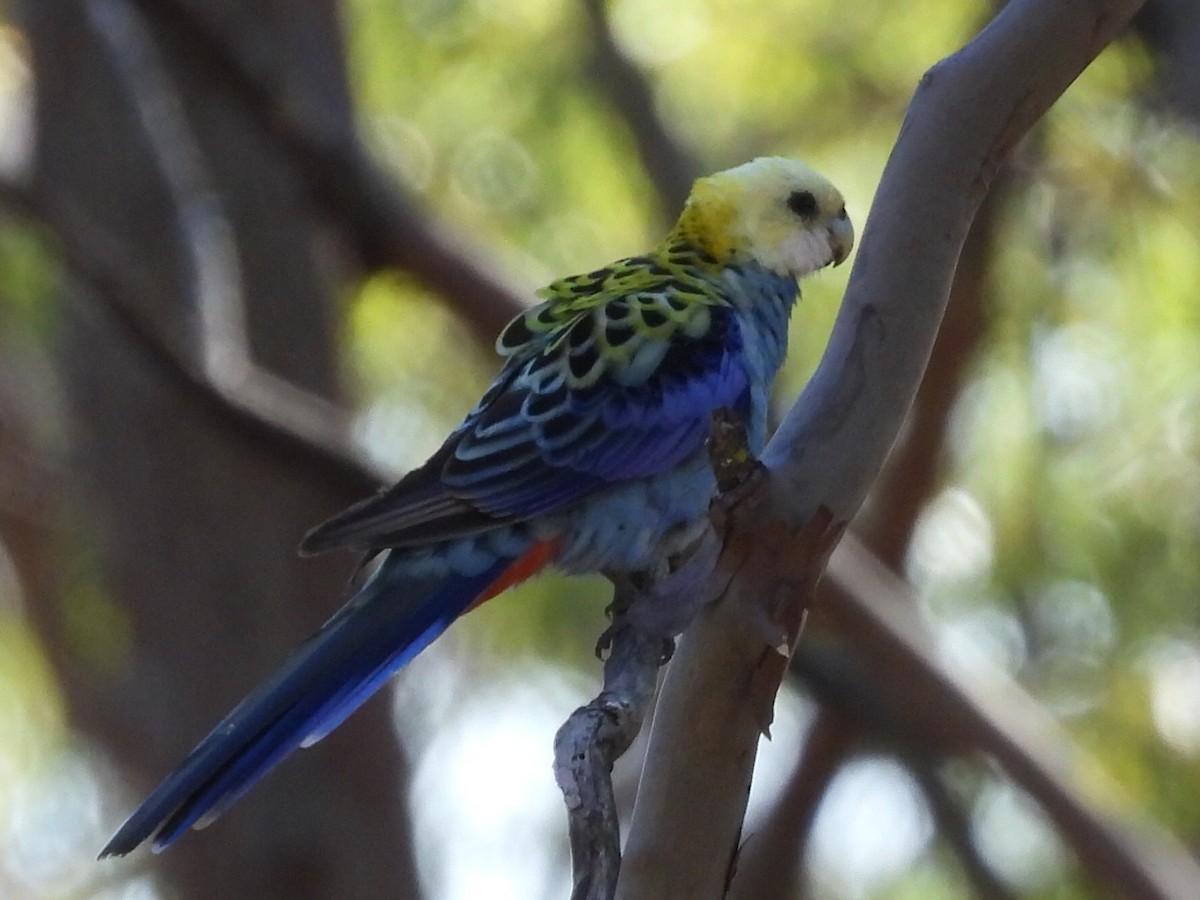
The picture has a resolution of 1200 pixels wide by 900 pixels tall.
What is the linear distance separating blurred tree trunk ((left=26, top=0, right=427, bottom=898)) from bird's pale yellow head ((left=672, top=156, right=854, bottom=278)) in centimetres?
108

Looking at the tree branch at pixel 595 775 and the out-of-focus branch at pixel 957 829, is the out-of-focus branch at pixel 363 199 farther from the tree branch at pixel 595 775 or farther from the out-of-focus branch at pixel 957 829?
the tree branch at pixel 595 775

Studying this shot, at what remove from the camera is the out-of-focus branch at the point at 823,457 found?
1.52 m

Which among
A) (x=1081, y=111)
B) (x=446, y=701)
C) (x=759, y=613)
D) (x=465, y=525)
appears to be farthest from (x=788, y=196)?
(x=446, y=701)

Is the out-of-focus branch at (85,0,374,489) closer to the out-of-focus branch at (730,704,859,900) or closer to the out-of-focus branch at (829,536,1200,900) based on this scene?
the out-of-focus branch at (829,536,1200,900)

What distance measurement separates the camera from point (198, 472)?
3566mm

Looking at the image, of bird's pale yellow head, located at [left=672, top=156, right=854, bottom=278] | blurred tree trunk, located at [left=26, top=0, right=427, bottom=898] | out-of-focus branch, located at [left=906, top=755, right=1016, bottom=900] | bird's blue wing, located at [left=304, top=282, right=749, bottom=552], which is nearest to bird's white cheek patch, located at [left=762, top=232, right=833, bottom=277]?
bird's pale yellow head, located at [left=672, top=156, right=854, bottom=278]

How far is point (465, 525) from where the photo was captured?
220 cm

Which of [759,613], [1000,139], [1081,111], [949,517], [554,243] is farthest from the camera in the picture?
[554,243]

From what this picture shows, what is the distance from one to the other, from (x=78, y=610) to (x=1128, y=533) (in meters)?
2.88

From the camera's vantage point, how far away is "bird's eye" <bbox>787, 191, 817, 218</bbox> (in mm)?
2723

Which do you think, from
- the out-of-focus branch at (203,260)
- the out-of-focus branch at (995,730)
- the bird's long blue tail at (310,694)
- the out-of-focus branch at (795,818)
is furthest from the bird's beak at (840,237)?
the out-of-focus branch at (795,818)

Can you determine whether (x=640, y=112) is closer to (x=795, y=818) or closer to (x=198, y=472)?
(x=198, y=472)

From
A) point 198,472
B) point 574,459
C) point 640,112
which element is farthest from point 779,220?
point 640,112

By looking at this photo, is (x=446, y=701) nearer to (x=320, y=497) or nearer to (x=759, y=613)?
(x=320, y=497)
